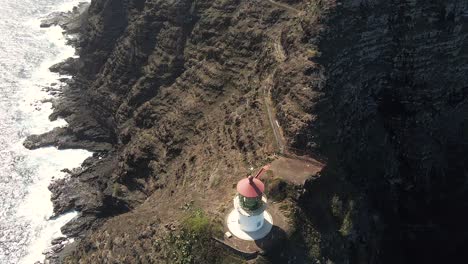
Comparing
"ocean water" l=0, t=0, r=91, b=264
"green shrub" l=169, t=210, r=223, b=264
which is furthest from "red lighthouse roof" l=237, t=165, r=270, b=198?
"ocean water" l=0, t=0, r=91, b=264

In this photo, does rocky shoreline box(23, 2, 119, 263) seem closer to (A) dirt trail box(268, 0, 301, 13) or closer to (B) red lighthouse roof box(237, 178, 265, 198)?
(A) dirt trail box(268, 0, 301, 13)

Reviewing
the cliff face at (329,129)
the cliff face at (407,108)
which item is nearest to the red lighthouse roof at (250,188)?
the cliff face at (329,129)

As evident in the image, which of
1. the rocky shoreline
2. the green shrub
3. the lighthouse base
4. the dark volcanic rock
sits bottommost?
the rocky shoreline

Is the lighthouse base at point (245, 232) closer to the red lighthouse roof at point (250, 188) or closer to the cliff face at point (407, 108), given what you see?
the red lighthouse roof at point (250, 188)

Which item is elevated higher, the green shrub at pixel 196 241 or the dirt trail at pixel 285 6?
the dirt trail at pixel 285 6

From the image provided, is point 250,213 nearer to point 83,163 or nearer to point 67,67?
point 83,163

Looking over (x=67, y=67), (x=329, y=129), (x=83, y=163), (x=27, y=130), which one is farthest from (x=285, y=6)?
(x=67, y=67)

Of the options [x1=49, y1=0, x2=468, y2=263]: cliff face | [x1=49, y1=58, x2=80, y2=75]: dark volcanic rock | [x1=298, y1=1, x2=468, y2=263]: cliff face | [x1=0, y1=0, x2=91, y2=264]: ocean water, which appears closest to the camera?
[x1=49, y1=0, x2=468, y2=263]: cliff face
